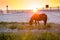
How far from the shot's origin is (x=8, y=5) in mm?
3971

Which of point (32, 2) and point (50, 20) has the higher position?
point (32, 2)

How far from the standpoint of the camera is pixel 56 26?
4191 mm

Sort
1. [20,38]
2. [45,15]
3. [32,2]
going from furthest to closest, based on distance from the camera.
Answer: [45,15] < [32,2] < [20,38]

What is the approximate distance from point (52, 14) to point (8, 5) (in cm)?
94

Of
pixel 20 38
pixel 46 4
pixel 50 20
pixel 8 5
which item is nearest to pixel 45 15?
pixel 50 20

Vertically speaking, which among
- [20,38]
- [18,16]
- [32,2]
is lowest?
[20,38]

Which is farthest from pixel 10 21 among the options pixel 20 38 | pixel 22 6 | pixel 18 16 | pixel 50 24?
pixel 20 38

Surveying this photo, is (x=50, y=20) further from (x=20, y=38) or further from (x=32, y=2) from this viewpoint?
(x=20, y=38)

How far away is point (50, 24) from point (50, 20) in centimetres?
23

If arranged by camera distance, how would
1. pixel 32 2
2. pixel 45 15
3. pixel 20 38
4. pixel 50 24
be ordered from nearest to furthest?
pixel 20 38 → pixel 32 2 → pixel 50 24 → pixel 45 15

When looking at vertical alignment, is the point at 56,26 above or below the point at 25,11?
below

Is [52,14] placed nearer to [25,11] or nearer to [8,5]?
[25,11]

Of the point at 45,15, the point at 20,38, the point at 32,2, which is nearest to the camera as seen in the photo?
the point at 20,38

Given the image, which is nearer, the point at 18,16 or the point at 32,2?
the point at 32,2
